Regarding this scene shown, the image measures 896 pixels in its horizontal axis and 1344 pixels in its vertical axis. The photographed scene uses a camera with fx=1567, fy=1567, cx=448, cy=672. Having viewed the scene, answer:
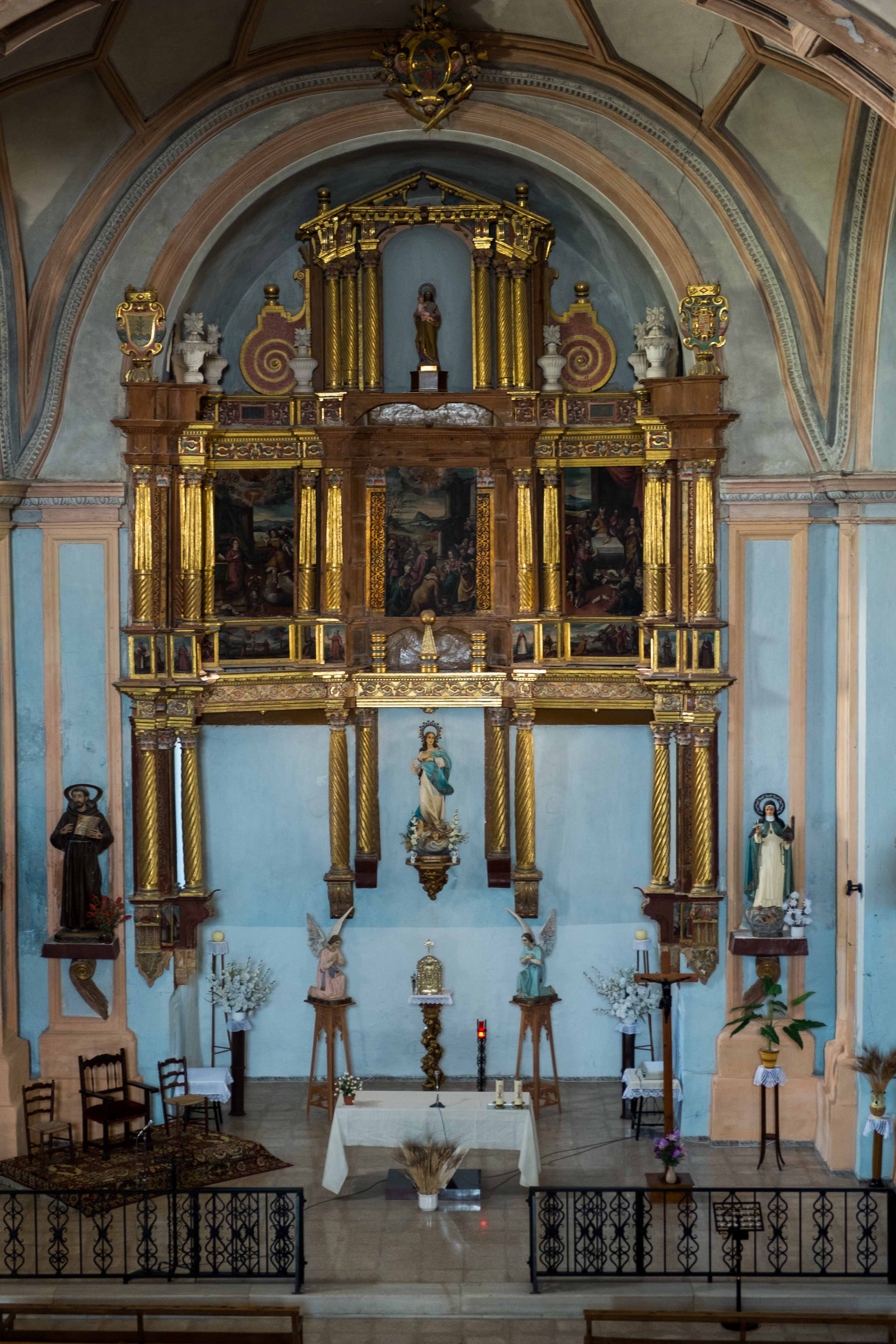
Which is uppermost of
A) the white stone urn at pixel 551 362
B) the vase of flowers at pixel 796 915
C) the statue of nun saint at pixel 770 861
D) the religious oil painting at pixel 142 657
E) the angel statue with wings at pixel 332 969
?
the white stone urn at pixel 551 362

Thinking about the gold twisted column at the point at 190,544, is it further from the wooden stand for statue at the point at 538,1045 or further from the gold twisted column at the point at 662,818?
the wooden stand for statue at the point at 538,1045

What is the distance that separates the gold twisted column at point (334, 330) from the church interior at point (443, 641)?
0.27 feet

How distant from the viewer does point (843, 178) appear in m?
15.3

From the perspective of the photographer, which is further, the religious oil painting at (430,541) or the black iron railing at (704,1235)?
the religious oil painting at (430,541)

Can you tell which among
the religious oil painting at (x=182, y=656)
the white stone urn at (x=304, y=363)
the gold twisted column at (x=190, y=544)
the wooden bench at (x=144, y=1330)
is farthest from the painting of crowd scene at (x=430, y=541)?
the wooden bench at (x=144, y=1330)

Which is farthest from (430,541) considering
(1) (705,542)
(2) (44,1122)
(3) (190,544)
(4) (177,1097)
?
(2) (44,1122)

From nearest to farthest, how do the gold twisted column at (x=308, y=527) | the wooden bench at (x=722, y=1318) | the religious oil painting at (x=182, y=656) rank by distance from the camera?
the wooden bench at (x=722, y=1318)
the religious oil painting at (x=182, y=656)
the gold twisted column at (x=308, y=527)

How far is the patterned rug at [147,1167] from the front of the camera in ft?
49.5

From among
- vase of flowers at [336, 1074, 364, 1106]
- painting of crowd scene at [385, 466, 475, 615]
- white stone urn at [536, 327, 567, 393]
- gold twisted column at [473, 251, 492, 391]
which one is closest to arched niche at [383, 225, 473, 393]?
gold twisted column at [473, 251, 492, 391]

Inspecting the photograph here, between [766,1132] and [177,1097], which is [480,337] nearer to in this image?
[177,1097]

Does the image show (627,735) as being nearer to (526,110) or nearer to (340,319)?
(340,319)

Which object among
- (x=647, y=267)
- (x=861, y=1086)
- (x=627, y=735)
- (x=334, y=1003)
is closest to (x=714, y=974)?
(x=861, y=1086)

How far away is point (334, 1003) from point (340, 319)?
7563mm

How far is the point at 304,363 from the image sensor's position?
17359 mm
